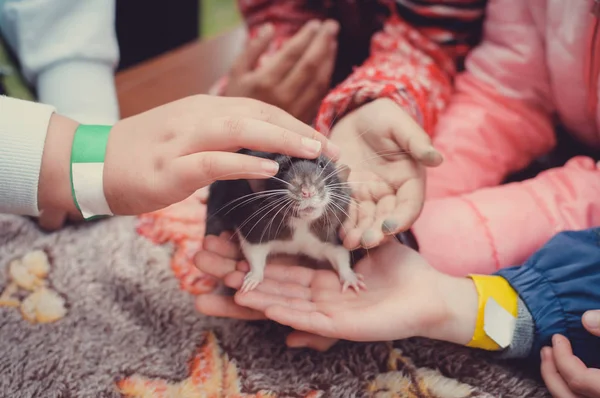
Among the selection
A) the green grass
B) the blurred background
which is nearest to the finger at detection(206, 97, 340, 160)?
the blurred background

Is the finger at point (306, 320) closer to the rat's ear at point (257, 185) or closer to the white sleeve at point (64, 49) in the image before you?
the rat's ear at point (257, 185)

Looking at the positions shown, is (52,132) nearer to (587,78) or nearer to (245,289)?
(245,289)

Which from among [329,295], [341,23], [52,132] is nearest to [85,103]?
[52,132]

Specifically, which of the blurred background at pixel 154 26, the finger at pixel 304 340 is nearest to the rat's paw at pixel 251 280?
the finger at pixel 304 340

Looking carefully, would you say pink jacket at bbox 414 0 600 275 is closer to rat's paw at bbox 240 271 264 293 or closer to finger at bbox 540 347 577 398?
finger at bbox 540 347 577 398

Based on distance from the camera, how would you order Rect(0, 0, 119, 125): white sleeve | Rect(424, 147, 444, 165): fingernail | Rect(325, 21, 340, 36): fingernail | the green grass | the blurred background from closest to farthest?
Rect(424, 147, 444, 165): fingernail, Rect(0, 0, 119, 125): white sleeve, Rect(325, 21, 340, 36): fingernail, the blurred background, the green grass

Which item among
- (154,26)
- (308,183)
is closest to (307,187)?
(308,183)

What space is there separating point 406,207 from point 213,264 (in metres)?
0.37

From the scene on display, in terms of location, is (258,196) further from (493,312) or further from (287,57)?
(287,57)

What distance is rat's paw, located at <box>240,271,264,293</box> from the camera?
0.89 m

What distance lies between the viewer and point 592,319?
79 centimetres

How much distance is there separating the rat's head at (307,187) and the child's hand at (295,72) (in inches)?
17.3

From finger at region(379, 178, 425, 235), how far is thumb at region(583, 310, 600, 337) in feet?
0.98

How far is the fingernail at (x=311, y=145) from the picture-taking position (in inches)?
28.2
